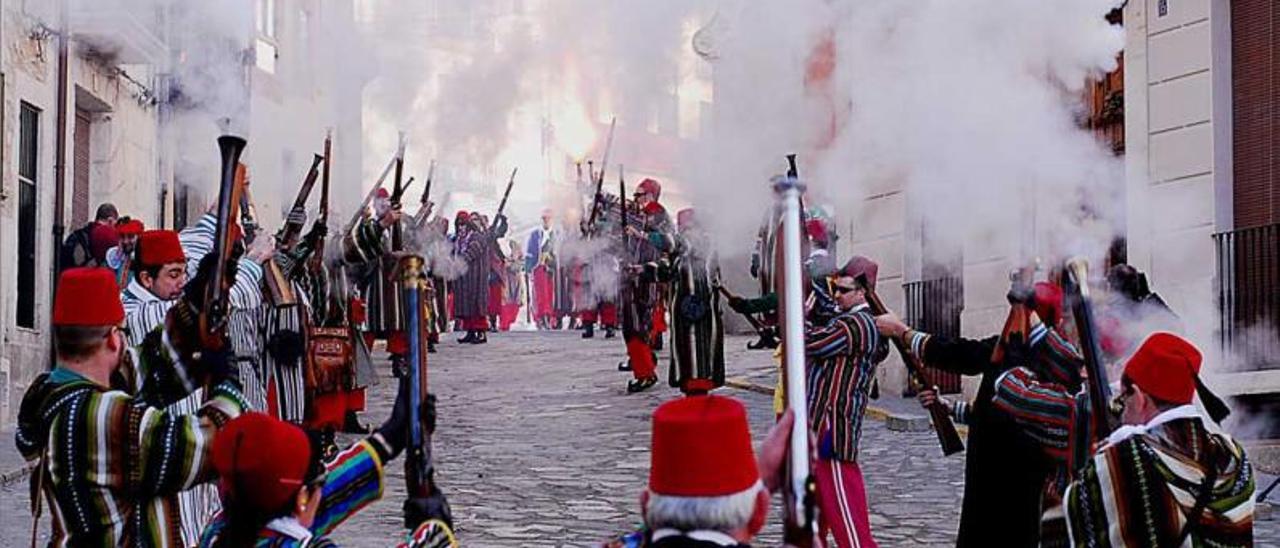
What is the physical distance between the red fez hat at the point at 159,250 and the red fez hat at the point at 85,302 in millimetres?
2207

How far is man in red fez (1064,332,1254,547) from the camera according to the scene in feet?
18.0

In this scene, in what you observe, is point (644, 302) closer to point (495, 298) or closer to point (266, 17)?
point (266, 17)

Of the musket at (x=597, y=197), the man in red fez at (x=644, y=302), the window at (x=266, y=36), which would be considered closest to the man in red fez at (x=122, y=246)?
the man in red fez at (x=644, y=302)

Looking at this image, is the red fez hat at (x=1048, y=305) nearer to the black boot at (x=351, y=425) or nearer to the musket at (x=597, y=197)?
the black boot at (x=351, y=425)

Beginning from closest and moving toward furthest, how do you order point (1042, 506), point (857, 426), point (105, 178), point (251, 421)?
point (251, 421)
point (1042, 506)
point (857, 426)
point (105, 178)

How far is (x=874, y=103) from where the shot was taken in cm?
1216

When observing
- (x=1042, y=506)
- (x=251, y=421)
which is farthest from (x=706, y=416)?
(x=1042, y=506)

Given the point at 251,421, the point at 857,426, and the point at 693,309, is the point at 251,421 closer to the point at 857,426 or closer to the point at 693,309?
the point at 857,426

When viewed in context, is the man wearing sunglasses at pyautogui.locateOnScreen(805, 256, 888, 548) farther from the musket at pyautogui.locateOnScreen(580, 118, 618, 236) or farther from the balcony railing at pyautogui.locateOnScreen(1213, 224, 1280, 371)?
the musket at pyautogui.locateOnScreen(580, 118, 618, 236)

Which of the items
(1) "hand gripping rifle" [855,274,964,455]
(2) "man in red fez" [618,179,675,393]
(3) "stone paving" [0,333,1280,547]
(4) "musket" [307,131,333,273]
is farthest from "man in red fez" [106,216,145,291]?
(2) "man in red fez" [618,179,675,393]

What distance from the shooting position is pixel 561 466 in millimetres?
12812

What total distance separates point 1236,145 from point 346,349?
5.91 metres

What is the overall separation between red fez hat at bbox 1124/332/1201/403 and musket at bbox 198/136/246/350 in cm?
267

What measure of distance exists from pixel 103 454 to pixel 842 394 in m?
4.19
